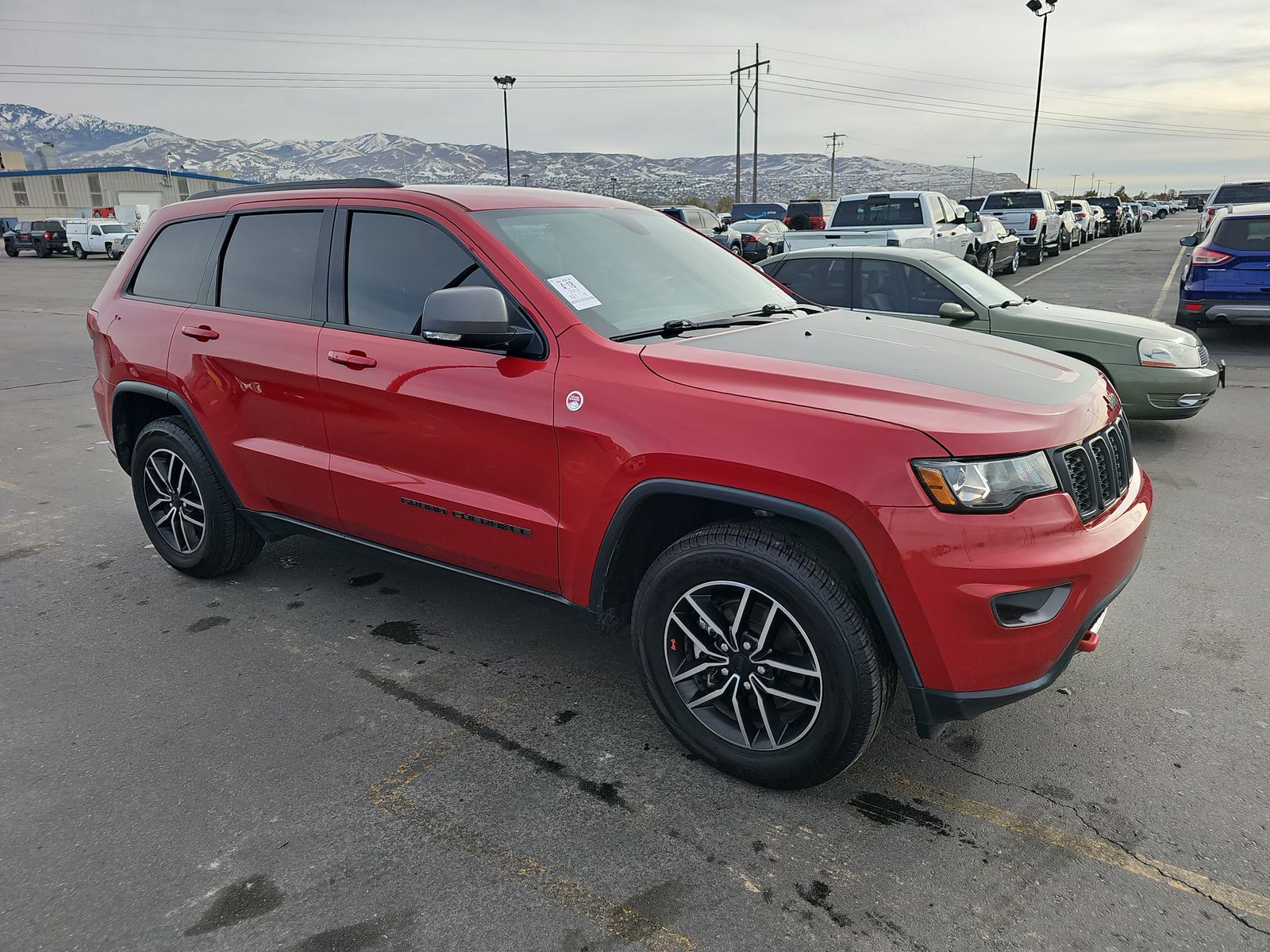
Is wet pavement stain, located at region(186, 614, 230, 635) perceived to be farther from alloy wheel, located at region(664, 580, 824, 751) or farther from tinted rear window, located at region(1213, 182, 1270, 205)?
tinted rear window, located at region(1213, 182, 1270, 205)

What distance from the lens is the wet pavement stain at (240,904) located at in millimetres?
2242

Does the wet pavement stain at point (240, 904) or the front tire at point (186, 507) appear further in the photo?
the front tire at point (186, 507)

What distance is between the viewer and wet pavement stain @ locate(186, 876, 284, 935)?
224 centimetres

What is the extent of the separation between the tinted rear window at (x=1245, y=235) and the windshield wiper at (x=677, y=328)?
9533 mm

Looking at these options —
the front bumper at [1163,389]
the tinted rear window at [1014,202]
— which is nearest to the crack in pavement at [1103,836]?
the front bumper at [1163,389]

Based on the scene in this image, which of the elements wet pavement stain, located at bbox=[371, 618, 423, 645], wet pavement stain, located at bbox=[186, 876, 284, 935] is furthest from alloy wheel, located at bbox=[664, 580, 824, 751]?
wet pavement stain, located at bbox=[371, 618, 423, 645]

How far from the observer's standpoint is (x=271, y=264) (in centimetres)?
388

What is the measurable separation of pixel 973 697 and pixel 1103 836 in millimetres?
598

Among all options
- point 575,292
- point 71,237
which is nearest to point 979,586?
point 575,292

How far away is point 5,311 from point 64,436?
13.1 meters

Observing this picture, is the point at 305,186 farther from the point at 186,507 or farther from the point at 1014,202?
the point at 1014,202

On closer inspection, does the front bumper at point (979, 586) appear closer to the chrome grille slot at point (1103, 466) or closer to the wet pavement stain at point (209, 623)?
the chrome grille slot at point (1103, 466)

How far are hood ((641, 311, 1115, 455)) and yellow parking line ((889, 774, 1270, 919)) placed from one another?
1.11 m

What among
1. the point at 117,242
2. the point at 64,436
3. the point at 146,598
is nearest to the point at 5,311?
the point at 64,436
